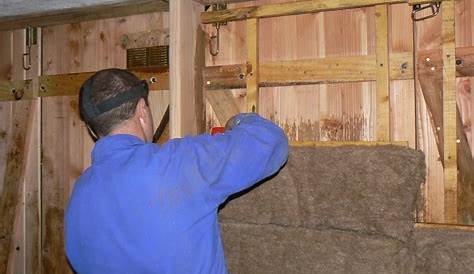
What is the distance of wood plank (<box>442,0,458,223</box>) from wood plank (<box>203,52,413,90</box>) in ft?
0.45

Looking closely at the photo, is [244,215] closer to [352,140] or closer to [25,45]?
[352,140]

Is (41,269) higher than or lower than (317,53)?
lower

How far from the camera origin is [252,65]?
2.12m

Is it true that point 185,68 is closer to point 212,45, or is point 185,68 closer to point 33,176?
point 212,45

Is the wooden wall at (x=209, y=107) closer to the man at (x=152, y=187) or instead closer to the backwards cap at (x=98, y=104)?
the man at (x=152, y=187)

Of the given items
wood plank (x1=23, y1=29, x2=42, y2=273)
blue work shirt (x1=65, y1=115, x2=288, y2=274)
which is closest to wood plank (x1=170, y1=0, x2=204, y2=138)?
blue work shirt (x1=65, y1=115, x2=288, y2=274)

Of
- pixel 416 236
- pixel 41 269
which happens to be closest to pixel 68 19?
pixel 41 269

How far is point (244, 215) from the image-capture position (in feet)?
6.52

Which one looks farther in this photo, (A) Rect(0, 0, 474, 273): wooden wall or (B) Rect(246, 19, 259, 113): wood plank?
(B) Rect(246, 19, 259, 113): wood plank

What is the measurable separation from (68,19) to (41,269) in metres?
1.33

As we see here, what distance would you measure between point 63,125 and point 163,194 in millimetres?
1621

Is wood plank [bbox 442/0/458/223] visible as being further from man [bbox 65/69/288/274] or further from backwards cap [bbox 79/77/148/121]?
backwards cap [bbox 79/77/148/121]

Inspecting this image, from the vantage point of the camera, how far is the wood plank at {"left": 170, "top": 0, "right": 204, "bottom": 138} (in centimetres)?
199

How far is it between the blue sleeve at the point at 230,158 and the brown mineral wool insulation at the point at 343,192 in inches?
22.0
